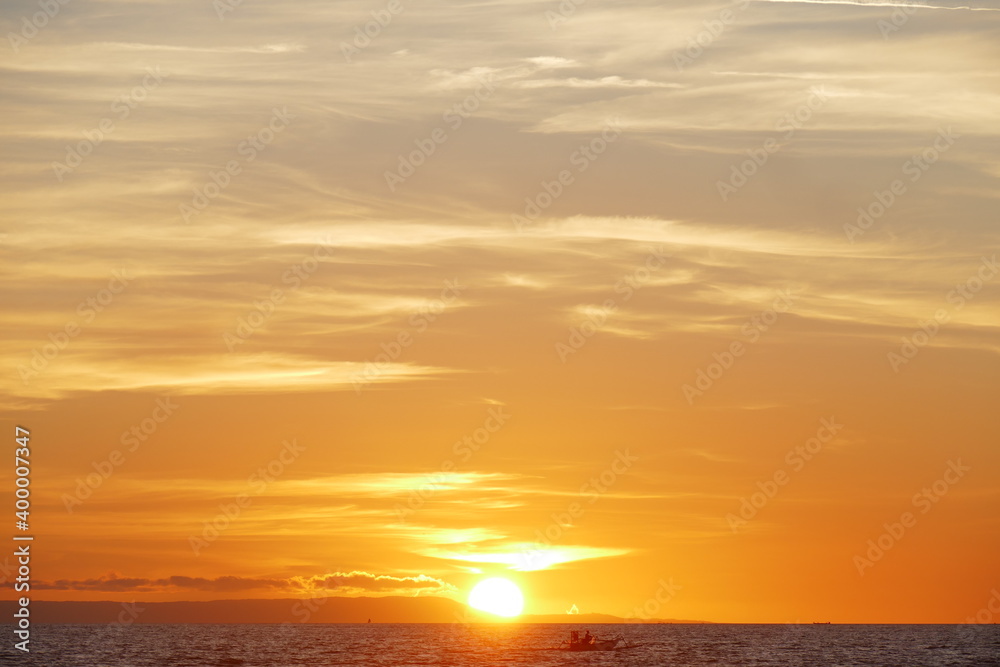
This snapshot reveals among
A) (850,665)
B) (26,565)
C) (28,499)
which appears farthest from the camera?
(850,665)

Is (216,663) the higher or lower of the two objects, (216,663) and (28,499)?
the higher

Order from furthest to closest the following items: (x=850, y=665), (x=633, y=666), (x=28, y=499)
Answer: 1. (x=850, y=665)
2. (x=633, y=666)
3. (x=28, y=499)

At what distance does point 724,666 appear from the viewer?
192 metres

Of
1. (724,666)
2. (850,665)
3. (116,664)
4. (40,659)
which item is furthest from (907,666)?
(40,659)

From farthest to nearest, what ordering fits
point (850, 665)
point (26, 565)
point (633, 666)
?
point (850, 665), point (633, 666), point (26, 565)

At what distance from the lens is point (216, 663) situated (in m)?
195

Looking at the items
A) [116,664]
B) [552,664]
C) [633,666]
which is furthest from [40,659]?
[633,666]

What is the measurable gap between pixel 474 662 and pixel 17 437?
134375mm

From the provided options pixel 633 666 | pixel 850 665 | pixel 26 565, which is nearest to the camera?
pixel 26 565

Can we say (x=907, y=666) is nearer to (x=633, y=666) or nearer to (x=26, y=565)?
(x=633, y=666)

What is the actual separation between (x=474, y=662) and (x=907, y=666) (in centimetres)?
6934

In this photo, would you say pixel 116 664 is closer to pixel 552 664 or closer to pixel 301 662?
pixel 301 662

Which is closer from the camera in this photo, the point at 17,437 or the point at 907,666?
the point at 17,437

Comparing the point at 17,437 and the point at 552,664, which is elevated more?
the point at 552,664
